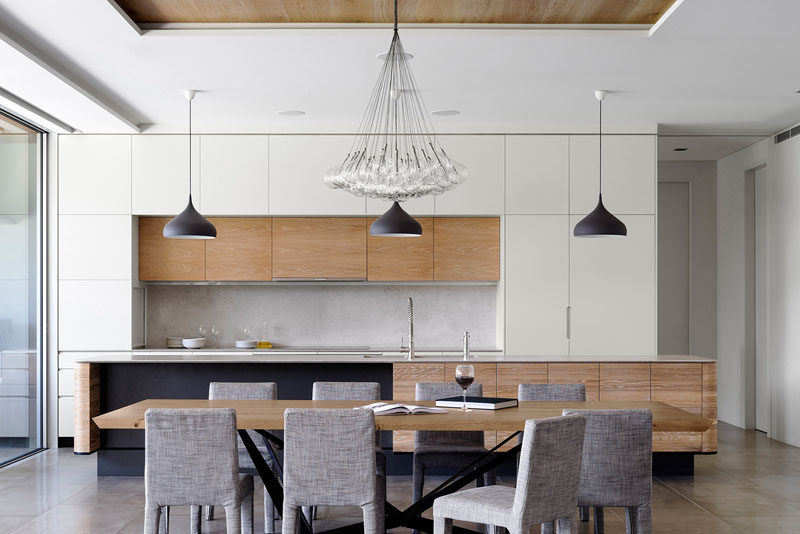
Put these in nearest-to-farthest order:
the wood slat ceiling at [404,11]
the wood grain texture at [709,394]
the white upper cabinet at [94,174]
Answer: the wood slat ceiling at [404,11] → the wood grain texture at [709,394] → the white upper cabinet at [94,174]

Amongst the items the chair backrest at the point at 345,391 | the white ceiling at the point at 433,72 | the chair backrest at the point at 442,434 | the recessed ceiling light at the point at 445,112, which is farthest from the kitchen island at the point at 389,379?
the recessed ceiling light at the point at 445,112

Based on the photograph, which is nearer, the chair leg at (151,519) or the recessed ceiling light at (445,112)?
the chair leg at (151,519)

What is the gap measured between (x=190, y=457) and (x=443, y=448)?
1496mm

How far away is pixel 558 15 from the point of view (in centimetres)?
470

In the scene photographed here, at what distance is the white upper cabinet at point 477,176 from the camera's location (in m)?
7.23

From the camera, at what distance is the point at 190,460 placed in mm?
3395

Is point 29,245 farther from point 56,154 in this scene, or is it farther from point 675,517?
point 675,517

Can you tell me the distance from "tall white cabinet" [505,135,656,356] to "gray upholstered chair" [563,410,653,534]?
375cm

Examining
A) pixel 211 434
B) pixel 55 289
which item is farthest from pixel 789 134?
pixel 55 289

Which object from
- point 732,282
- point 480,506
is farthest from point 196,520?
point 732,282

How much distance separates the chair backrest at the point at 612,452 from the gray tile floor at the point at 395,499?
1245 millimetres

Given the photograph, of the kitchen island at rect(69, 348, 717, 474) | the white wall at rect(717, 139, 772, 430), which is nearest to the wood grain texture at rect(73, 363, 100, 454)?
the kitchen island at rect(69, 348, 717, 474)

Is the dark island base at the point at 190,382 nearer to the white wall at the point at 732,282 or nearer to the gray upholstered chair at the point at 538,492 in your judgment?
the gray upholstered chair at the point at 538,492

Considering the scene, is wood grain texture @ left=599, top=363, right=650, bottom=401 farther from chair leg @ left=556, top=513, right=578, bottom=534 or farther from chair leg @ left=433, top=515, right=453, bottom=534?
chair leg @ left=433, top=515, right=453, bottom=534
